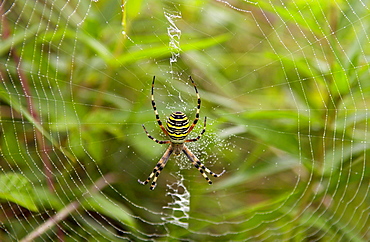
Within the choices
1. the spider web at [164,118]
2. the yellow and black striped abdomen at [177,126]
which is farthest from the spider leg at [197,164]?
the yellow and black striped abdomen at [177,126]

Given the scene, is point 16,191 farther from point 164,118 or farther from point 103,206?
point 164,118

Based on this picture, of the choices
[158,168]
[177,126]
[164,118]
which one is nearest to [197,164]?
[158,168]

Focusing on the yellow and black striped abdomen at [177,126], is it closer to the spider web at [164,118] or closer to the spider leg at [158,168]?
the spider web at [164,118]

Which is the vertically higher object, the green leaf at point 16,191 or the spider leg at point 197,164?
the spider leg at point 197,164

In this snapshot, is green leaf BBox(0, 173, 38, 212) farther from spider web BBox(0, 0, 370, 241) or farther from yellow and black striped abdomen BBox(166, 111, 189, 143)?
yellow and black striped abdomen BBox(166, 111, 189, 143)

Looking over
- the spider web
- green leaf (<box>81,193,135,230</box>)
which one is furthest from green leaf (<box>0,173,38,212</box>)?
green leaf (<box>81,193,135,230</box>)

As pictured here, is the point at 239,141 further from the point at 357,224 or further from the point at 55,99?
the point at 55,99

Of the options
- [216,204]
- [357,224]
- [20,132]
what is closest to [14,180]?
[20,132]
